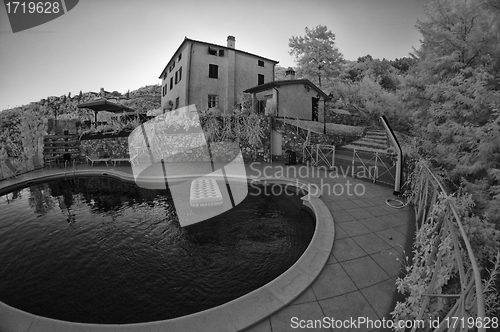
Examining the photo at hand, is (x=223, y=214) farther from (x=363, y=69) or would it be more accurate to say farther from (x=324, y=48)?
(x=363, y=69)

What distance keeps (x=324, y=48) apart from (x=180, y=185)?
26824 mm

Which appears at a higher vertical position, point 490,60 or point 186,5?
point 186,5

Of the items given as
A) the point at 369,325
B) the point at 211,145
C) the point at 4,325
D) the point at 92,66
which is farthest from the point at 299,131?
the point at 92,66

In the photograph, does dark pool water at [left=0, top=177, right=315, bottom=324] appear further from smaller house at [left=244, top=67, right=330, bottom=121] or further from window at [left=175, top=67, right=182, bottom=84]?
window at [left=175, top=67, right=182, bottom=84]

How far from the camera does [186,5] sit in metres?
16.4

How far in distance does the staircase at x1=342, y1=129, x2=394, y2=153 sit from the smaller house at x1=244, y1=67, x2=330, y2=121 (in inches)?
225

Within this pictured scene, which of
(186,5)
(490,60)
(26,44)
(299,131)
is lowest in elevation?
(299,131)

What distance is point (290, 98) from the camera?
17953 millimetres

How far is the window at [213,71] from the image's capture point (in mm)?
20344

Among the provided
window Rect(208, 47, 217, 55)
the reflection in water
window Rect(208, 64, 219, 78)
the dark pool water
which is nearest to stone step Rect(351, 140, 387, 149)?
the dark pool water

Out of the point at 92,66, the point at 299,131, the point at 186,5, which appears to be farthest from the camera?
the point at 92,66

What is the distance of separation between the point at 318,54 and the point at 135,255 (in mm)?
30059

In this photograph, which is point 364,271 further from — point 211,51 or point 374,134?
point 211,51

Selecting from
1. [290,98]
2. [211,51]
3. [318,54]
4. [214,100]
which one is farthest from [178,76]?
[318,54]
